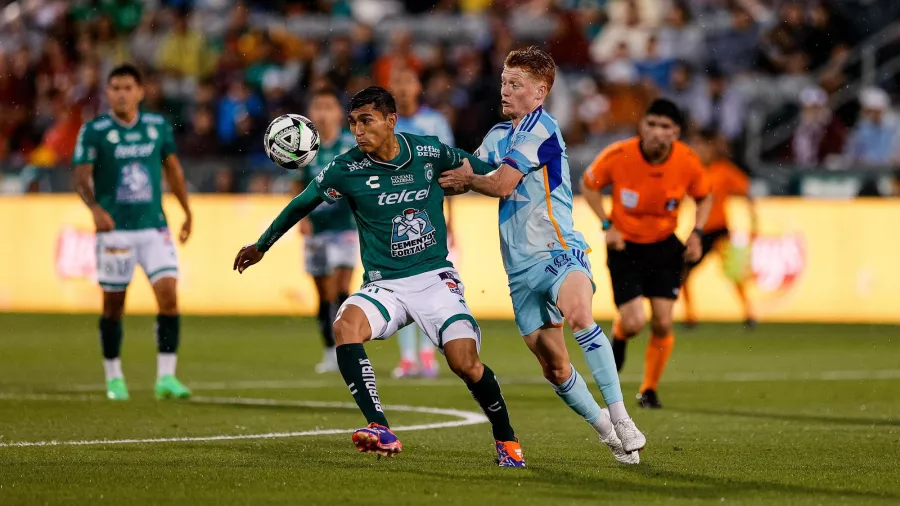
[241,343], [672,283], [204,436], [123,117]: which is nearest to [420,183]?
[204,436]

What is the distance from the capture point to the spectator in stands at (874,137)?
2106cm

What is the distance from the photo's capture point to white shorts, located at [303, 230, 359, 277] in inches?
565

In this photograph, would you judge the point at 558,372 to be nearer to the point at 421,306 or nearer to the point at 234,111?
the point at 421,306

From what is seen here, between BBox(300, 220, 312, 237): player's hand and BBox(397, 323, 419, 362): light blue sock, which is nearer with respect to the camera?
BBox(397, 323, 419, 362): light blue sock

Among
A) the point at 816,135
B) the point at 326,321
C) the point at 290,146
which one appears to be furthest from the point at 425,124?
the point at 816,135

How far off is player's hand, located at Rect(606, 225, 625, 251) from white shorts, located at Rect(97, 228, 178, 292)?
11.4ft

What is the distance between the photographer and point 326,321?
47.7 ft

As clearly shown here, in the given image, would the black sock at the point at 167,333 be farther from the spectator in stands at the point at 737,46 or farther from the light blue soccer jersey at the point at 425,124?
the spectator in stands at the point at 737,46

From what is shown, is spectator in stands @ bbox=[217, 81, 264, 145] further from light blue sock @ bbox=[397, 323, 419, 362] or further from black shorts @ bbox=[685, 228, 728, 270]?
light blue sock @ bbox=[397, 323, 419, 362]

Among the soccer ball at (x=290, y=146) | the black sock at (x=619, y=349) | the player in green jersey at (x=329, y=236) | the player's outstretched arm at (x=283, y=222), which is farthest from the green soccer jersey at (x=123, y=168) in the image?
the player's outstretched arm at (x=283, y=222)

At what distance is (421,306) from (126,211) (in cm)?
484

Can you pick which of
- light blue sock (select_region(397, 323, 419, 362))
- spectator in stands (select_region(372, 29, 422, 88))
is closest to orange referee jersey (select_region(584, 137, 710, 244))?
light blue sock (select_region(397, 323, 419, 362))

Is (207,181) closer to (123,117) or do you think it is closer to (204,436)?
(123,117)

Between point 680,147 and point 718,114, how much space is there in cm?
1061
